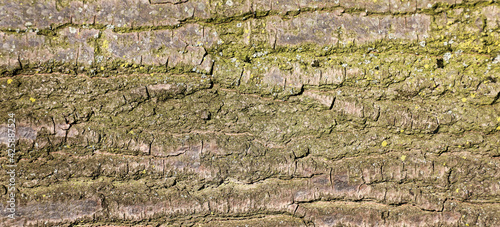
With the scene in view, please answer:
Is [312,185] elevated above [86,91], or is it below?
below

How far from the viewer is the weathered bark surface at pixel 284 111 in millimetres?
2320

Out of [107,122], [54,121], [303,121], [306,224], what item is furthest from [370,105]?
[54,121]

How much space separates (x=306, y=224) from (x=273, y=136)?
673 millimetres

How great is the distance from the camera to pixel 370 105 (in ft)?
7.88

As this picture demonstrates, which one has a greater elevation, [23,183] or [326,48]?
[326,48]

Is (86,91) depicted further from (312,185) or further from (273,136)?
(312,185)

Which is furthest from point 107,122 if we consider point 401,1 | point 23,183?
point 401,1

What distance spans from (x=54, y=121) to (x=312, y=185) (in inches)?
73.4

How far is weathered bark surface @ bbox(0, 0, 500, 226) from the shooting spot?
2320 mm

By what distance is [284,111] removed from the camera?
2.40m

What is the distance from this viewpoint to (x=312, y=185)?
2.38m

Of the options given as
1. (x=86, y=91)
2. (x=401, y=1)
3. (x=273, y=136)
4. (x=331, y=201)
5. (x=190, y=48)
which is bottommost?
(x=331, y=201)

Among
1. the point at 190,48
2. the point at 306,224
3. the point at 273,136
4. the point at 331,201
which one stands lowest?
the point at 306,224

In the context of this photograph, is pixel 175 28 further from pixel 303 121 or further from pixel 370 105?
pixel 370 105
